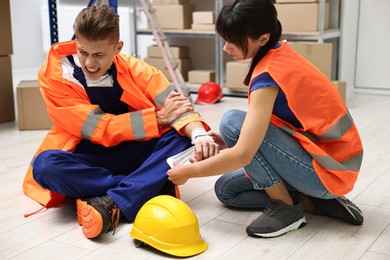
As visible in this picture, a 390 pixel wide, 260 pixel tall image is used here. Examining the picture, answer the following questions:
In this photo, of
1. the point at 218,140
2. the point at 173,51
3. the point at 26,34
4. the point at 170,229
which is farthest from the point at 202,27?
the point at 170,229

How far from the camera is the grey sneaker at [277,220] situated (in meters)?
1.72

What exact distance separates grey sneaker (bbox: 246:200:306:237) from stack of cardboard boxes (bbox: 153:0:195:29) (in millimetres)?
3057

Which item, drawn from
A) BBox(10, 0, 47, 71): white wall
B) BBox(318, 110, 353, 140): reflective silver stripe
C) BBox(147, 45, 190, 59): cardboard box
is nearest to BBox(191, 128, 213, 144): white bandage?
BBox(318, 110, 353, 140): reflective silver stripe

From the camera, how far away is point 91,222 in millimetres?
1694

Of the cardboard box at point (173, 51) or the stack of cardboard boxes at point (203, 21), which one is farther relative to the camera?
the cardboard box at point (173, 51)

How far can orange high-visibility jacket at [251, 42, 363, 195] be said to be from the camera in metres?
1.61

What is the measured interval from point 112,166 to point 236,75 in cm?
247

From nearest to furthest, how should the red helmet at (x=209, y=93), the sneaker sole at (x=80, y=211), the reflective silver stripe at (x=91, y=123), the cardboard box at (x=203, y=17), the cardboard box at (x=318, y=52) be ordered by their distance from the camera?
the sneaker sole at (x=80, y=211), the reflective silver stripe at (x=91, y=123), the cardboard box at (x=318, y=52), the red helmet at (x=209, y=93), the cardboard box at (x=203, y=17)

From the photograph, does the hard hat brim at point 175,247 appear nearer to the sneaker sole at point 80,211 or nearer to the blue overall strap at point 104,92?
the sneaker sole at point 80,211

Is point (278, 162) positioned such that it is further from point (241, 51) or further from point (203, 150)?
point (241, 51)

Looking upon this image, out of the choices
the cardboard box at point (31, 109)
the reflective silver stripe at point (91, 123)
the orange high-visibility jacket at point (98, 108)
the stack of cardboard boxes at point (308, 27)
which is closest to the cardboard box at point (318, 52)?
the stack of cardboard boxes at point (308, 27)

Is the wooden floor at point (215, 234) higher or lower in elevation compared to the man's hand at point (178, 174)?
lower

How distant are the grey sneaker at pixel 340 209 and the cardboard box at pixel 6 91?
2313 millimetres

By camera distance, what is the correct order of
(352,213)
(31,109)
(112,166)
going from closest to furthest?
(352,213) → (112,166) → (31,109)
